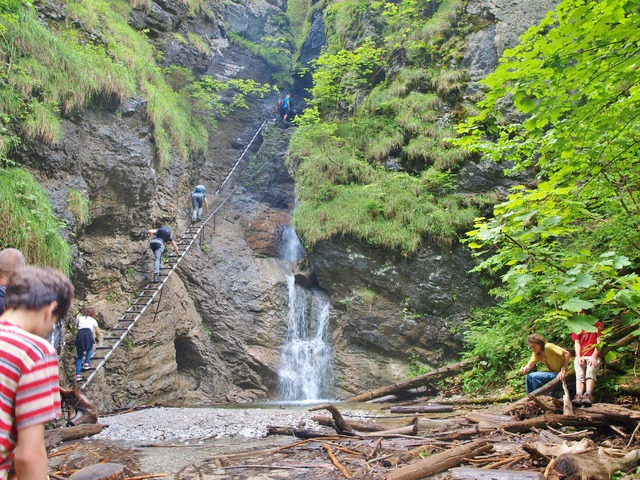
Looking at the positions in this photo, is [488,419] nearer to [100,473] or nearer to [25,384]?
[100,473]

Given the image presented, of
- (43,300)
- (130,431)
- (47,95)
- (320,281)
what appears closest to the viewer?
(43,300)

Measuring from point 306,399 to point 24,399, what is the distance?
1214cm

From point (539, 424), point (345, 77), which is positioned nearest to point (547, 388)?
point (539, 424)

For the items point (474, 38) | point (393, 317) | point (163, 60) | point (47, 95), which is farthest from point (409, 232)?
point (163, 60)

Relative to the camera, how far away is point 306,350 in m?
13.8

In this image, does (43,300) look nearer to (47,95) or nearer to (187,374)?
(47,95)

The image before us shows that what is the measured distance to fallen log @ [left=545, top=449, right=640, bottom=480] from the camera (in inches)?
116

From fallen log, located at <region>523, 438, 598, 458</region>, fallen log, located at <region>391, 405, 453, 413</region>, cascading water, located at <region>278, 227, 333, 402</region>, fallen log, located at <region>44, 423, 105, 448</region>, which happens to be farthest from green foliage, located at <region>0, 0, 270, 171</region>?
fallen log, located at <region>523, 438, 598, 458</region>

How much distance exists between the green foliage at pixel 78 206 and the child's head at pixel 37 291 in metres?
9.05

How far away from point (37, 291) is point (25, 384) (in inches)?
16.5

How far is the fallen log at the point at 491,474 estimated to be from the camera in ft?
10.1

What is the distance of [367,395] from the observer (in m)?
10.6

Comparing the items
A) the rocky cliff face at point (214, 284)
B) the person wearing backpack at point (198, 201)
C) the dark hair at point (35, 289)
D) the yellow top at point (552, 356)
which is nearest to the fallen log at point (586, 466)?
the yellow top at point (552, 356)

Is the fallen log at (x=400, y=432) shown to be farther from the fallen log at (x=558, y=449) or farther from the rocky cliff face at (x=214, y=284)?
the rocky cliff face at (x=214, y=284)
